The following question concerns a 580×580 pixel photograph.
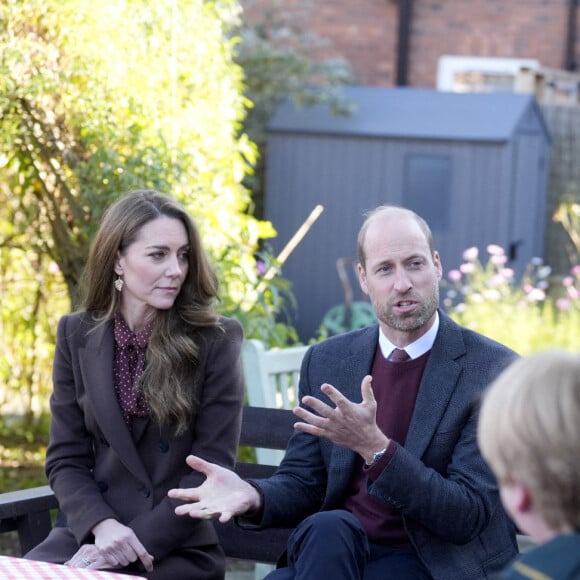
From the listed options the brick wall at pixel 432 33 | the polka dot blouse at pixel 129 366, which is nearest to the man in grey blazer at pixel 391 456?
the polka dot blouse at pixel 129 366

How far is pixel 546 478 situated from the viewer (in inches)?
62.6

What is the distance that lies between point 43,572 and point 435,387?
43.0 inches

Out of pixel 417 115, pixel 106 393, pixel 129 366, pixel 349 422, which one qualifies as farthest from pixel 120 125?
pixel 417 115

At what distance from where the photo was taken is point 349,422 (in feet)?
8.75

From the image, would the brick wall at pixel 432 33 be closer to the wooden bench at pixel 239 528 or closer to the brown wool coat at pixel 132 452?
the wooden bench at pixel 239 528

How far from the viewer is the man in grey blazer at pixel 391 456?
8.96 ft

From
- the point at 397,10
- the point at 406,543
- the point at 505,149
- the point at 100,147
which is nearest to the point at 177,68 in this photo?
the point at 100,147

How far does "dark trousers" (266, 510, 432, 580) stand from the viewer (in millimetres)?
2701

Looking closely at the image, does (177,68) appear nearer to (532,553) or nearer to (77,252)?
(77,252)

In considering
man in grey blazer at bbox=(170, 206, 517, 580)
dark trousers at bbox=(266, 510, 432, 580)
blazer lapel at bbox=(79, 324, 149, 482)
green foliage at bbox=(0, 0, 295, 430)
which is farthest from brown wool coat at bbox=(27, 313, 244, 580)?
green foliage at bbox=(0, 0, 295, 430)

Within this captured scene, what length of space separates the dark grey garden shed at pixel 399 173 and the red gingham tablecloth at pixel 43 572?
8063mm

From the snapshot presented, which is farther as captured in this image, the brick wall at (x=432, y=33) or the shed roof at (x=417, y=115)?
the brick wall at (x=432, y=33)

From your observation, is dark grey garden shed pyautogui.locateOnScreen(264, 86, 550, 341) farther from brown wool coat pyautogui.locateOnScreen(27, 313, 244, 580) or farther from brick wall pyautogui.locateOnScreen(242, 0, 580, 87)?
brown wool coat pyautogui.locateOnScreen(27, 313, 244, 580)

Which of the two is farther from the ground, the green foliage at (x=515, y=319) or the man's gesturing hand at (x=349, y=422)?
the man's gesturing hand at (x=349, y=422)
